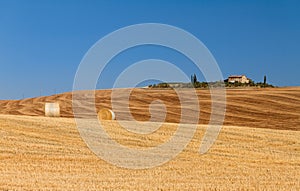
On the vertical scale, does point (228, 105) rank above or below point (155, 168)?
above

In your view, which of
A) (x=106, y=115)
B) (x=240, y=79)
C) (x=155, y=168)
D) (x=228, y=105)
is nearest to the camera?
(x=155, y=168)

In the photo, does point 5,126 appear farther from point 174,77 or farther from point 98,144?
point 174,77

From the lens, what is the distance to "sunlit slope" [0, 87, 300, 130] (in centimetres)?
2439

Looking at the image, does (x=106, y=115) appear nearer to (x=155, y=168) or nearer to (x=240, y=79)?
(x=155, y=168)

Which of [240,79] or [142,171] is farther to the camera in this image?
[240,79]

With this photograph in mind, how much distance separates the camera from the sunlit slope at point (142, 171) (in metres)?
8.97

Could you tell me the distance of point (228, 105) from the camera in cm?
2688

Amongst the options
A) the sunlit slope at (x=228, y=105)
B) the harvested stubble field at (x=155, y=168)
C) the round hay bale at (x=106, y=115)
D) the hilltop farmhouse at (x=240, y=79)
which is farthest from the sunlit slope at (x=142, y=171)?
the hilltop farmhouse at (x=240, y=79)

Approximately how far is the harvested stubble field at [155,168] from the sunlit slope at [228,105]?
131mm

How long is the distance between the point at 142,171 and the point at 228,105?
1677 cm

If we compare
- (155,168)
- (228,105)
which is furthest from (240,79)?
(155,168)

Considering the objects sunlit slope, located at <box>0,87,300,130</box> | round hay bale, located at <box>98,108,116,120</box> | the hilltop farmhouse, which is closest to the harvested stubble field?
sunlit slope, located at <box>0,87,300,130</box>

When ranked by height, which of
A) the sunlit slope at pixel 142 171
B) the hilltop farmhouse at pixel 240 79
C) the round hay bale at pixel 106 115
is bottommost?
the sunlit slope at pixel 142 171

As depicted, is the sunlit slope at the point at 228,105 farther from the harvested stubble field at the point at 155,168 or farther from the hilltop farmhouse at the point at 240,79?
the hilltop farmhouse at the point at 240,79
